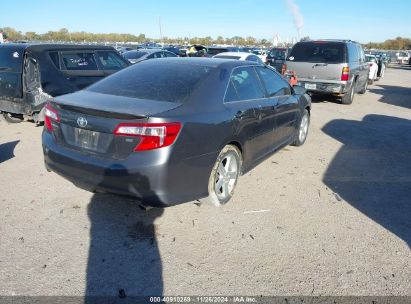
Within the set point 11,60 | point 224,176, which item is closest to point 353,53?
point 224,176

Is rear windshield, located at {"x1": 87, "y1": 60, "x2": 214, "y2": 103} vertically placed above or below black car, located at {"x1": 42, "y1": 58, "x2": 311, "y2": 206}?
above

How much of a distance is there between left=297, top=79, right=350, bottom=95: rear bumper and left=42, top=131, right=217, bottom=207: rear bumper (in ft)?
28.2

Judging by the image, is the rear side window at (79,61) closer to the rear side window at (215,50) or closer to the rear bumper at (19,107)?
the rear bumper at (19,107)

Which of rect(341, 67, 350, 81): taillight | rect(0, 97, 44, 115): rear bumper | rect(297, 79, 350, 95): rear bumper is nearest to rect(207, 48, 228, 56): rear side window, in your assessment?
rect(297, 79, 350, 95): rear bumper

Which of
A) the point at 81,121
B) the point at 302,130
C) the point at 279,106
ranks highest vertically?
the point at 81,121

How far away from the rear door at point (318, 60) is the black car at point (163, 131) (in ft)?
23.1

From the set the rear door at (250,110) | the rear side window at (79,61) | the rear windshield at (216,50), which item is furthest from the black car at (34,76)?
the rear windshield at (216,50)

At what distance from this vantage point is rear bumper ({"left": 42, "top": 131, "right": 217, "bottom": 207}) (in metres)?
3.04

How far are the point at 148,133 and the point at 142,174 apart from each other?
35 centimetres

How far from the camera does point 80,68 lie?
737cm

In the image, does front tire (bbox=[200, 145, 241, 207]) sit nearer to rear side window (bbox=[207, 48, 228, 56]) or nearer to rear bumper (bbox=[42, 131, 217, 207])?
rear bumper (bbox=[42, 131, 217, 207])

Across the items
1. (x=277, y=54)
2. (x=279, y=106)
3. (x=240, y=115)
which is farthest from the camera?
(x=277, y=54)

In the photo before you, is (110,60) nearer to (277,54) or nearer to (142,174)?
(142,174)

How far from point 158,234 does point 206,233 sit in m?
0.47
